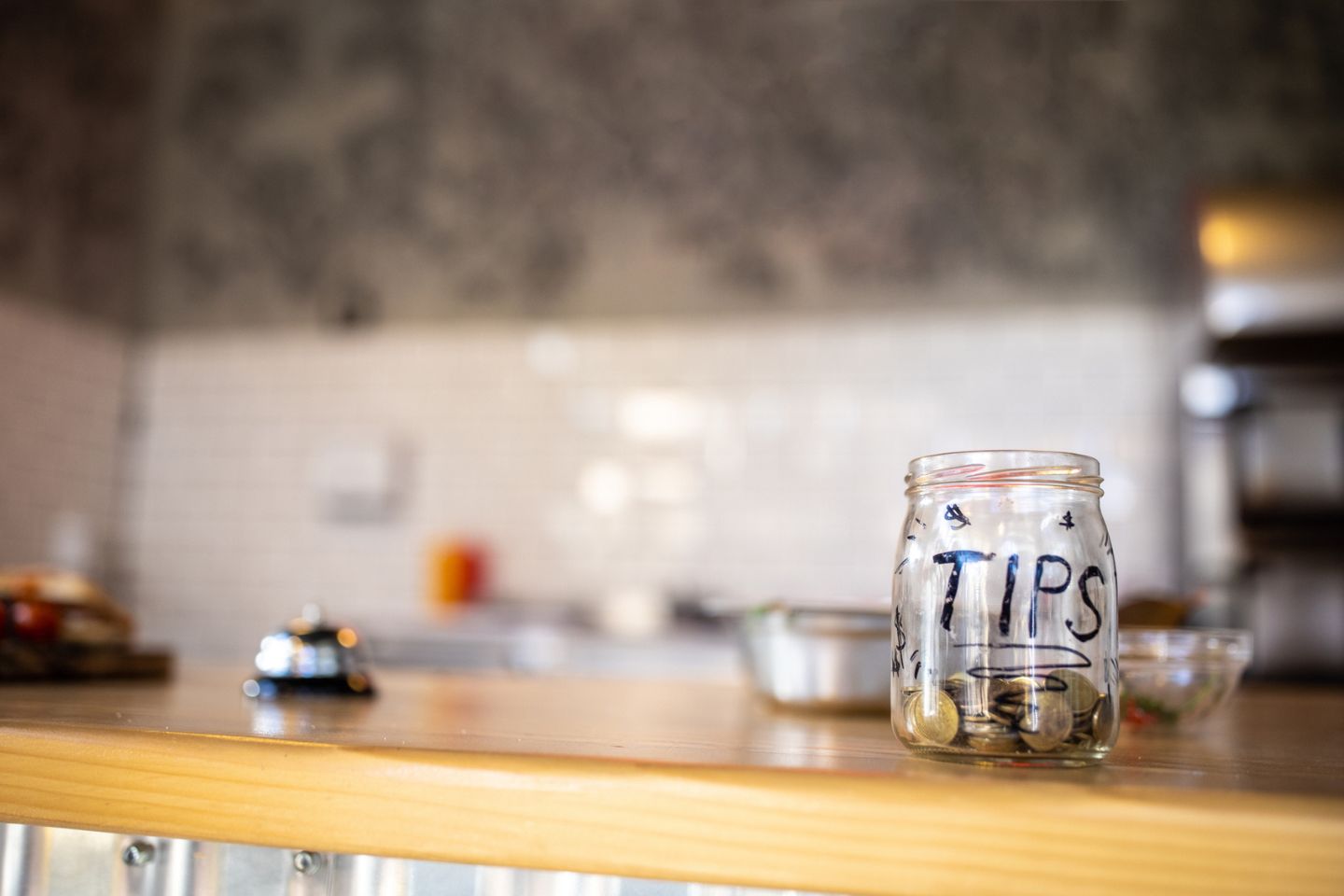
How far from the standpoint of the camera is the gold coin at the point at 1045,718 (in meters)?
0.60

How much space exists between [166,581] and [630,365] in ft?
6.94

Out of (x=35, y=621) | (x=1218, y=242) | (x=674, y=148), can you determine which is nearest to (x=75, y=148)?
(x=674, y=148)

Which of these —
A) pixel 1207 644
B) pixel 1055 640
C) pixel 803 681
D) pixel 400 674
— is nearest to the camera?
pixel 1055 640

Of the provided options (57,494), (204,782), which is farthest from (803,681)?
(57,494)

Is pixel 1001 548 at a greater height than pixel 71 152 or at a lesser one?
lesser

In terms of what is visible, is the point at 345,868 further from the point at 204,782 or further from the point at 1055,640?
the point at 1055,640

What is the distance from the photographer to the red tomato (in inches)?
45.0

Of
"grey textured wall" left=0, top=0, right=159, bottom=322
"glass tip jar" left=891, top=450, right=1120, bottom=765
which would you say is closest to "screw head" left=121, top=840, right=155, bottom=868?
"glass tip jar" left=891, top=450, right=1120, bottom=765

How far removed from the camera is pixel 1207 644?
37.3 inches

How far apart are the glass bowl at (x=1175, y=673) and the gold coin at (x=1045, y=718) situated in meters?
0.38

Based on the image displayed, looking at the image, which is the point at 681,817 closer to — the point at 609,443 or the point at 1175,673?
the point at 1175,673

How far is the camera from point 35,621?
3.80 ft

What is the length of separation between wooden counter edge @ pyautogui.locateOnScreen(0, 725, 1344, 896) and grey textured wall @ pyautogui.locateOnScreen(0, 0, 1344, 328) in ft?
11.6

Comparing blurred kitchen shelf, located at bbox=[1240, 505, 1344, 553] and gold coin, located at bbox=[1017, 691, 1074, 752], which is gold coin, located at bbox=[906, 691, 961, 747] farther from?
blurred kitchen shelf, located at bbox=[1240, 505, 1344, 553]
